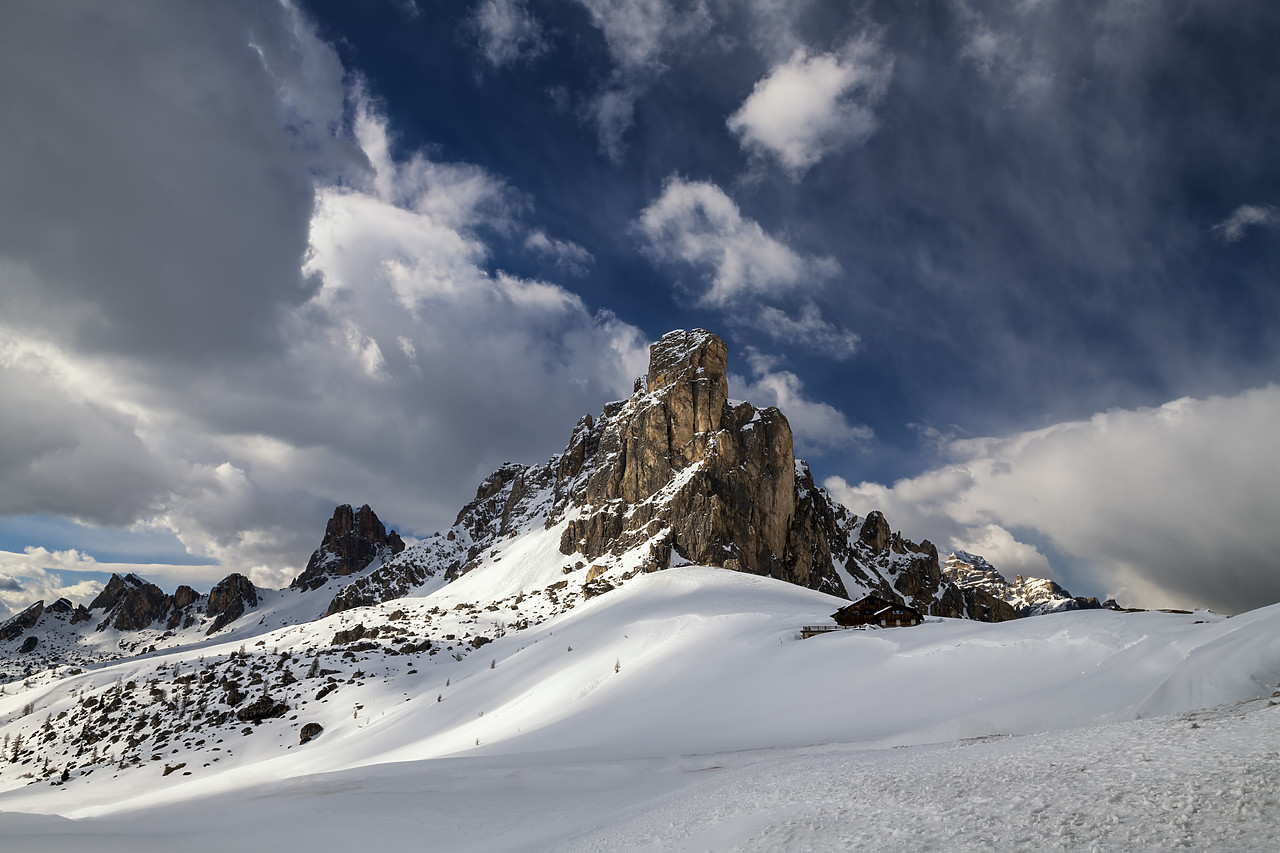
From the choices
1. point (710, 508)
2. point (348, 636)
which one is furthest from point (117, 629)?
point (710, 508)

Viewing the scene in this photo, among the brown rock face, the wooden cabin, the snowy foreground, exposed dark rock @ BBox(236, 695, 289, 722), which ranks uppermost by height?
the brown rock face

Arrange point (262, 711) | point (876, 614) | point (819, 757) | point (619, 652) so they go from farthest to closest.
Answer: point (262, 711), point (876, 614), point (619, 652), point (819, 757)

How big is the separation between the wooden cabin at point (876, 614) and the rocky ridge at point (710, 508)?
145ft

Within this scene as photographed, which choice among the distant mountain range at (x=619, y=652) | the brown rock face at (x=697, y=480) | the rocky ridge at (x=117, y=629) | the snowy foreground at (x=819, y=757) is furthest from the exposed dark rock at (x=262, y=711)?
the rocky ridge at (x=117, y=629)

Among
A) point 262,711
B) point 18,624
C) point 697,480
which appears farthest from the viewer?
point 18,624

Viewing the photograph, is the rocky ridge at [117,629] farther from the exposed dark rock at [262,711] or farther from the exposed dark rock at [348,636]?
the exposed dark rock at [262,711]

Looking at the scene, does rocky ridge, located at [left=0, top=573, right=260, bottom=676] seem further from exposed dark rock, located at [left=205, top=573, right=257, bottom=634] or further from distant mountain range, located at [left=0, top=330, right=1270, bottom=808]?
distant mountain range, located at [left=0, top=330, right=1270, bottom=808]

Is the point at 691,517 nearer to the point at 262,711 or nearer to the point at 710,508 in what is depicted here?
the point at 710,508

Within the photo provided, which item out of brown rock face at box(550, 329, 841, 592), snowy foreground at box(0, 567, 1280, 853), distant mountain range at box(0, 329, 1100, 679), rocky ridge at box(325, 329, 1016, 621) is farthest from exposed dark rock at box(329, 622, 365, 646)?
snowy foreground at box(0, 567, 1280, 853)

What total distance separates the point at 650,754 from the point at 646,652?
1135cm

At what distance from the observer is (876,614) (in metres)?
26.7

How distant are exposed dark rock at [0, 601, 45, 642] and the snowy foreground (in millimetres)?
253406

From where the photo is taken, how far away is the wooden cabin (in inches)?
1030

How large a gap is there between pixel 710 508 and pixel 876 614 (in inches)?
2259
